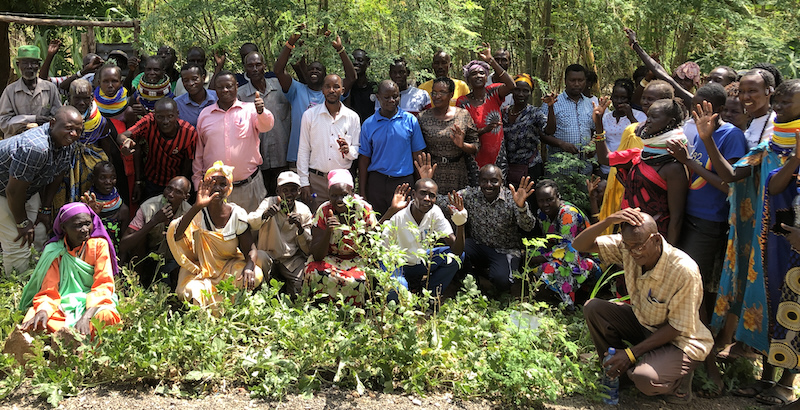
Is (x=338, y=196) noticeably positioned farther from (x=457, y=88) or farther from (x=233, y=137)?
(x=457, y=88)

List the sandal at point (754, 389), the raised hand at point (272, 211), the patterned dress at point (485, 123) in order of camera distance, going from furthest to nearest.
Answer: the patterned dress at point (485, 123)
the raised hand at point (272, 211)
the sandal at point (754, 389)

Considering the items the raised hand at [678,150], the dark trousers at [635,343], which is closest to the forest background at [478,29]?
the raised hand at [678,150]

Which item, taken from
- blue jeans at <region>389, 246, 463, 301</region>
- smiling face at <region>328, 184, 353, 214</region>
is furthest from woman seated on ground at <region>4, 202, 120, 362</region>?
blue jeans at <region>389, 246, 463, 301</region>

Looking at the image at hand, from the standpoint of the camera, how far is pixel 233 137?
607 cm

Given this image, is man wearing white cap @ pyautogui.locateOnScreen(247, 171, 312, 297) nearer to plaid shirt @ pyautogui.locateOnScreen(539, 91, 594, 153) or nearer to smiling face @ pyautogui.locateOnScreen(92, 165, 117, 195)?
smiling face @ pyautogui.locateOnScreen(92, 165, 117, 195)

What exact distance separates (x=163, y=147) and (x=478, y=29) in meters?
4.96

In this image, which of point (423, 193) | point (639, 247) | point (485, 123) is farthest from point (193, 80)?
point (639, 247)

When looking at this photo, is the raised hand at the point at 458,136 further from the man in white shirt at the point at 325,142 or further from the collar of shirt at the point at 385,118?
the man in white shirt at the point at 325,142

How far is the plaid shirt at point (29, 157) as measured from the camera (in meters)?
5.35

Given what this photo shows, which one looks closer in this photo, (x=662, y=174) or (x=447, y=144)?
(x=662, y=174)

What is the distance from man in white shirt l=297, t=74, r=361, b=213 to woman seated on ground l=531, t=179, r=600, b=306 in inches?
72.6

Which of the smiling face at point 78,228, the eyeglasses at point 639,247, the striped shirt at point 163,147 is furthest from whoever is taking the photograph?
the striped shirt at point 163,147

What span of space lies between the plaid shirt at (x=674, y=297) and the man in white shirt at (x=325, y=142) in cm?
295

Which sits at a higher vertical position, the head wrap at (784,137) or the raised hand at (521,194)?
the head wrap at (784,137)
